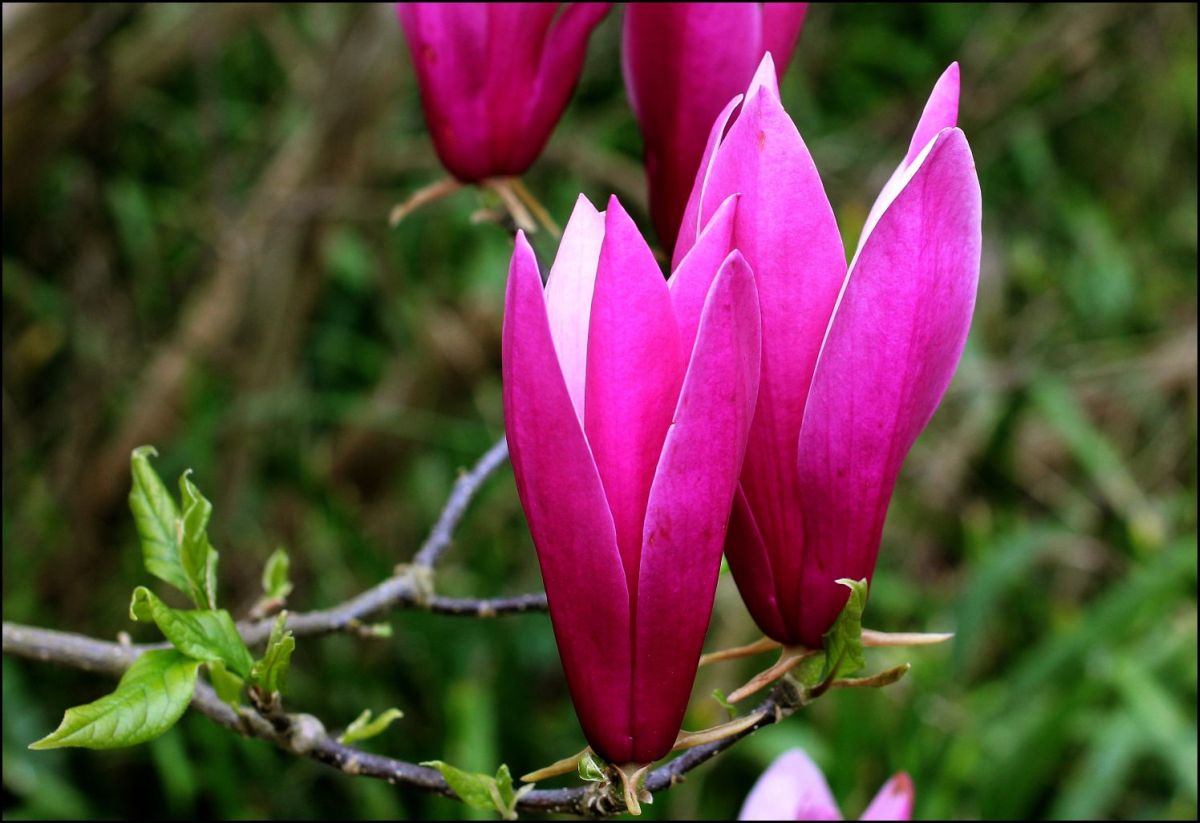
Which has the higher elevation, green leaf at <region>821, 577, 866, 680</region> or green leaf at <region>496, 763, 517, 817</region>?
green leaf at <region>821, 577, 866, 680</region>

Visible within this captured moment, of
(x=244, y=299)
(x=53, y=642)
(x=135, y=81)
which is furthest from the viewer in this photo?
(x=244, y=299)

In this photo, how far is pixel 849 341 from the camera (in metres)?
0.41

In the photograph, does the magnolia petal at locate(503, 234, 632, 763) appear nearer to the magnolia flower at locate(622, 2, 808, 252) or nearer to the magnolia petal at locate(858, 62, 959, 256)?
Answer: the magnolia petal at locate(858, 62, 959, 256)

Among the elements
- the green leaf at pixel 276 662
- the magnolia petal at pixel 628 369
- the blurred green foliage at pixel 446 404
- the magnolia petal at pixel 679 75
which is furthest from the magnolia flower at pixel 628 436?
the blurred green foliage at pixel 446 404

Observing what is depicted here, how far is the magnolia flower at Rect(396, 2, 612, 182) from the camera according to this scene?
0.62 meters

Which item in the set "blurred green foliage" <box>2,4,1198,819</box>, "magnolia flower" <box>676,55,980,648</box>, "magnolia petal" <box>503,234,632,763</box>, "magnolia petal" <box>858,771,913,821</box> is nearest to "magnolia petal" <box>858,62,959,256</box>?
"magnolia flower" <box>676,55,980,648</box>

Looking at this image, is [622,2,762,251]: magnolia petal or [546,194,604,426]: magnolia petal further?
[622,2,762,251]: magnolia petal

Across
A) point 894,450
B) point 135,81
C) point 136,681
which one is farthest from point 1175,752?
point 135,81

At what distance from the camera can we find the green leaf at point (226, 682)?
489mm

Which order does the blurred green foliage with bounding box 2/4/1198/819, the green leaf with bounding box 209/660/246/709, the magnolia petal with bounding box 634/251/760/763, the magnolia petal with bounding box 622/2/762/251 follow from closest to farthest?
the magnolia petal with bounding box 634/251/760/763 < the green leaf with bounding box 209/660/246/709 < the magnolia petal with bounding box 622/2/762/251 < the blurred green foliage with bounding box 2/4/1198/819

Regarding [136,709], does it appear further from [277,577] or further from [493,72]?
[493,72]

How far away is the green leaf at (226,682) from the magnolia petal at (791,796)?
0.29m

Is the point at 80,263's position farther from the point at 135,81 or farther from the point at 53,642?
the point at 53,642

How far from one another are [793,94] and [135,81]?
123 centimetres
